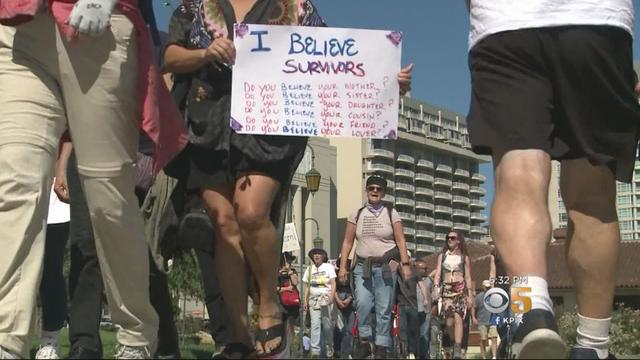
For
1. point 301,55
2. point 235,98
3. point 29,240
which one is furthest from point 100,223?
point 301,55

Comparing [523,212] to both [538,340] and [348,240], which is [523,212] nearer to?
[538,340]

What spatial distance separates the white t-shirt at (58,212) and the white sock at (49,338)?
86 cm

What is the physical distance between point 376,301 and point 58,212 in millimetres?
5476

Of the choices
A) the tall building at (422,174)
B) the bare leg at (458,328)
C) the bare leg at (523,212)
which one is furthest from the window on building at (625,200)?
the bare leg at (523,212)

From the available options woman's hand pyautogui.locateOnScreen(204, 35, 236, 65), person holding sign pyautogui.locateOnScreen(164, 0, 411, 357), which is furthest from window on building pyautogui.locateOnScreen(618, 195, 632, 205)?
woman's hand pyautogui.locateOnScreen(204, 35, 236, 65)

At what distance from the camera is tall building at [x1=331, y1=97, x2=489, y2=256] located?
149 metres

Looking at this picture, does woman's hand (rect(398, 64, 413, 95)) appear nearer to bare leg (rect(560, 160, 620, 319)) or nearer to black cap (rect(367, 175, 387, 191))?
bare leg (rect(560, 160, 620, 319))

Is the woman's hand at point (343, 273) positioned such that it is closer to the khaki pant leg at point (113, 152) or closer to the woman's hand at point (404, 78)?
the woman's hand at point (404, 78)

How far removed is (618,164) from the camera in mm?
3912

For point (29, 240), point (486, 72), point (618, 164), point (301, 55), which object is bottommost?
point (29, 240)

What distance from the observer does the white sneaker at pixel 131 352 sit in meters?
3.81

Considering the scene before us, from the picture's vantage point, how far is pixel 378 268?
1092 cm

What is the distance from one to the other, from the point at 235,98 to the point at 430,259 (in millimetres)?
84924

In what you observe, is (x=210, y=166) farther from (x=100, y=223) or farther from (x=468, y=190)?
(x=468, y=190)
